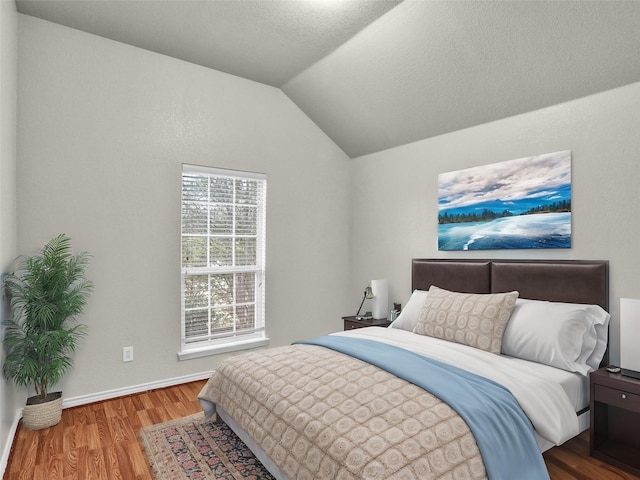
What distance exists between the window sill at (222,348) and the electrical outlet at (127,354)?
16.2 inches

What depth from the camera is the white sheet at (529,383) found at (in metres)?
1.99

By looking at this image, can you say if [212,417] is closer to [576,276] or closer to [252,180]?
[252,180]

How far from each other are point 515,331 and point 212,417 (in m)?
2.19

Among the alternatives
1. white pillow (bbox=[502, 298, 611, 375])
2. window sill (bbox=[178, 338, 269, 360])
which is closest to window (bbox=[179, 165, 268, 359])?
window sill (bbox=[178, 338, 269, 360])

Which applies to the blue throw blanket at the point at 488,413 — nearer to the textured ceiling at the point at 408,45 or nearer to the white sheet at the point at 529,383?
the white sheet at the point at 529,383

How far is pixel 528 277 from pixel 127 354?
3.34 meters

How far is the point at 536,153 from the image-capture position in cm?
307

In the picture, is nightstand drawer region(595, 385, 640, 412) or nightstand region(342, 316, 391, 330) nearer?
nightstand drawer region(595, 385, 640, 412)

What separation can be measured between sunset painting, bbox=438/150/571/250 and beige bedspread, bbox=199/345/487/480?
5.78 feet

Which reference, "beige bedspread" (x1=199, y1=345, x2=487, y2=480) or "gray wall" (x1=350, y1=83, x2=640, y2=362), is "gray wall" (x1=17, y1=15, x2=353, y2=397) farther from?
"beige bedspread" (x1=199, y1=345, x2=487, y2=480)

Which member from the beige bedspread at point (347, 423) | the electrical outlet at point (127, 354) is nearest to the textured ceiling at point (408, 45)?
the beige bedspread at point (347, 423)

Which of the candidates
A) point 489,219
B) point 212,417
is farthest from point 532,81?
point 212,417

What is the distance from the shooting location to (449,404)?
5.83 ft

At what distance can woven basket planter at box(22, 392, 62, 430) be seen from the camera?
268cm
